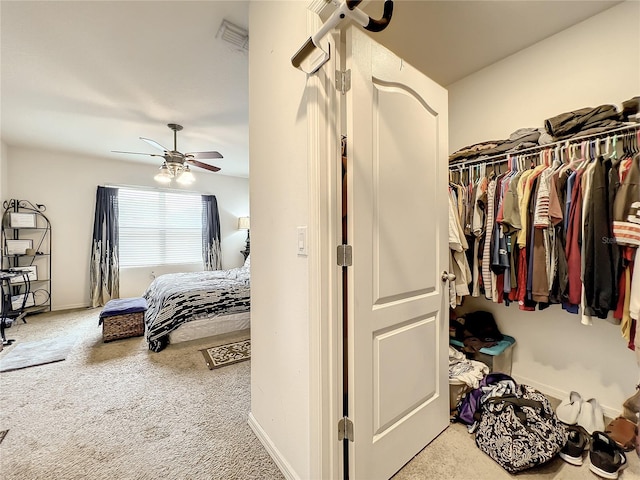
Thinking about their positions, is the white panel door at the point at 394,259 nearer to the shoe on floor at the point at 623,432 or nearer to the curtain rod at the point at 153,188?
the shoe on floor at the point at 623,432

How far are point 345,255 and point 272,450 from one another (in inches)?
44.7

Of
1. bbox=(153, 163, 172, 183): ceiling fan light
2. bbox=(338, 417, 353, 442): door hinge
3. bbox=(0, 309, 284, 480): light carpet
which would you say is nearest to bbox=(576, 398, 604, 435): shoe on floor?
bbox=(338, 417, 353, 442): door hinge

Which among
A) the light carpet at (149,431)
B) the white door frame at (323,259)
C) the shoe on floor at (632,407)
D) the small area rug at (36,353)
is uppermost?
the white door frame at (323,259)

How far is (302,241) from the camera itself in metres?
1.17

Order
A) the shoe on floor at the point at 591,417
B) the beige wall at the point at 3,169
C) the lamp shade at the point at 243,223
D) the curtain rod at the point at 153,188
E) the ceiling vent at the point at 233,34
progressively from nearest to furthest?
1. the shoe on floor at the point at 591,417
2. the ceiling vent at the point at 233,34
3. the beige wall at the point at 3,169
4. the curtain rod at the point at 153,188
5. the lamp shade at the point at 243,223

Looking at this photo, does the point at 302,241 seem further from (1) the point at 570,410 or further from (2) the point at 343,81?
(1) the point at 570,410

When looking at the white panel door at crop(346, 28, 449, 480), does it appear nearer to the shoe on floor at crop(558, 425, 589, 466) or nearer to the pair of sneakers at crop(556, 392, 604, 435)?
the shoe on floor at crop(558, 425, 589, 466)

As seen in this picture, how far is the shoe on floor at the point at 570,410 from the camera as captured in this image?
1654 millimetres

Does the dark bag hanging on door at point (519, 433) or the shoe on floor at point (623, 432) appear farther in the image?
the shoe on floor at point (623, 432)

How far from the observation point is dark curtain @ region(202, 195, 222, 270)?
17.9 feet

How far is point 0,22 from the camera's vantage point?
176 cm

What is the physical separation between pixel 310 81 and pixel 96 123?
334cm

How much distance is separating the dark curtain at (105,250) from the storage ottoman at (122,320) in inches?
67.3

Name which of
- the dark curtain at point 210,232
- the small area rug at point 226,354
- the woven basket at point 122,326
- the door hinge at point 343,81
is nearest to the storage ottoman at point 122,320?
the woven basket at point 122,326
